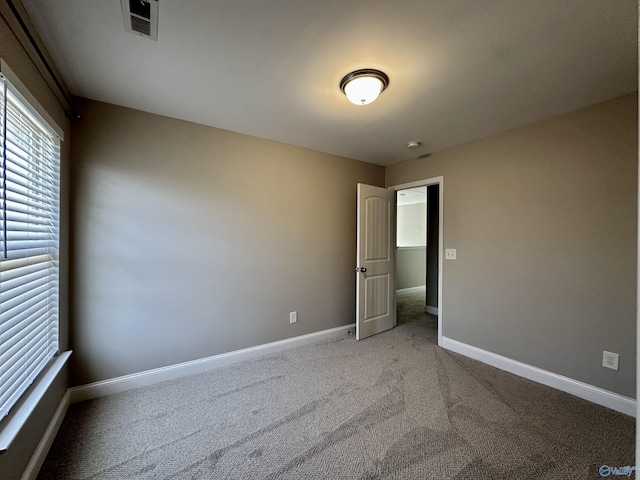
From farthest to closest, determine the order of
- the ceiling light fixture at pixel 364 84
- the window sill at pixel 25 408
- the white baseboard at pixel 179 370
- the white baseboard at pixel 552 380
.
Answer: the white baseboard at pixel 179 370 → the white baseboard at pixel 552 380 → the ceiling light fixture at pixel 364 84 → the window sill at pixel 25 408

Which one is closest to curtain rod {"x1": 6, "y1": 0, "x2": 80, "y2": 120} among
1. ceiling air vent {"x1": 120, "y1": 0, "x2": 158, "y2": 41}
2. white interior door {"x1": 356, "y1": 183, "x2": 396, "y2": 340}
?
ceiling air vent {"x1": 120, "y1": 0, "x2": 158, "y2": 41}

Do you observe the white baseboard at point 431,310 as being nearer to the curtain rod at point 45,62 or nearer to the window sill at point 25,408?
the window sill at point 25,408

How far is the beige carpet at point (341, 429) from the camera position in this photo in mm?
1427

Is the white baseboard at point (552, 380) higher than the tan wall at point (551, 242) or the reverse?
the reverse

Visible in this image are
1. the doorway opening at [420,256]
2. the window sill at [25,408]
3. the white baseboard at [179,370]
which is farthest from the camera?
the doorway opening at [420,256]

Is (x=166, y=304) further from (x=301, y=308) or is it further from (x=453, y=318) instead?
(x=453, y=318)

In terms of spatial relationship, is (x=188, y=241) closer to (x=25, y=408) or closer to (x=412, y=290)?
(x=25, y=408)

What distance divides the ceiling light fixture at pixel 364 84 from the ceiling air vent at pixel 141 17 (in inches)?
43.9

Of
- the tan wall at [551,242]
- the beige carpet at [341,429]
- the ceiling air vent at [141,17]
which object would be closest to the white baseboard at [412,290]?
the tan wall at [551,242]

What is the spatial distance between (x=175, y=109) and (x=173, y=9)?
3.56 ft

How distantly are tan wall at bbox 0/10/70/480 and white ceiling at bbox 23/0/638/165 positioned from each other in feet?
0.72

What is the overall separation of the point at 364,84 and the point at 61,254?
95.9 inches

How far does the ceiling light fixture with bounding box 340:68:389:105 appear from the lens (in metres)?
1.69

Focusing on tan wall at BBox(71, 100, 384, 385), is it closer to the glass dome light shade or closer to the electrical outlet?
the glass dome light shade
